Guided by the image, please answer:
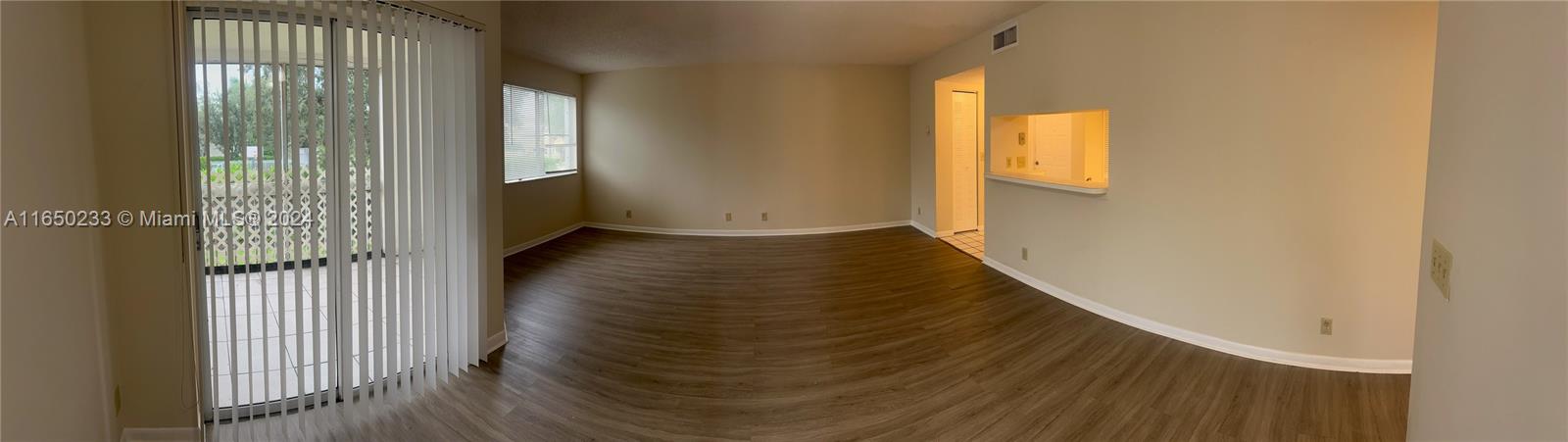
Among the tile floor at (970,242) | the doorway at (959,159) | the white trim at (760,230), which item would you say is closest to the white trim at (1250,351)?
the tile floor at (970,242)

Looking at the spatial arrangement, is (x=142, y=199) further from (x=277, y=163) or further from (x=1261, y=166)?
(x=1261, y=166)

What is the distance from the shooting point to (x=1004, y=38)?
5062 millimetres

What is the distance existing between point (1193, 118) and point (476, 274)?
13.3 ft

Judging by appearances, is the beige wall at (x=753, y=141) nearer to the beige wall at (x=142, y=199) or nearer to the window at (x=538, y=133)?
the window at (x=538, y=133)

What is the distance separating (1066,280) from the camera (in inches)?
174

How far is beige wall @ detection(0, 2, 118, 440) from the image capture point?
57.5 inches

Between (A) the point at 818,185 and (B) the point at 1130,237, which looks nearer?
(B) the point at 1130,237

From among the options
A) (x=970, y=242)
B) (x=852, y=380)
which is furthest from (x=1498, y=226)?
(x=970, y=242)

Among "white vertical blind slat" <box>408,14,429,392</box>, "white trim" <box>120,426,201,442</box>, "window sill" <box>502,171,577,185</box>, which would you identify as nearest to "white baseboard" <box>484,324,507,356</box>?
"white vertical blind slat" <box>408,14,429,392</box>

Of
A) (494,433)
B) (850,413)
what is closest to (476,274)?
(494,433)

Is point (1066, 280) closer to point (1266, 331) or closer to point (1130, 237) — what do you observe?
point (1130, 237)

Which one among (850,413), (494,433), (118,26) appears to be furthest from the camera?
(850,413)

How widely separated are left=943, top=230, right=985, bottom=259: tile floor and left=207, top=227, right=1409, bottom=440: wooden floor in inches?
61.3

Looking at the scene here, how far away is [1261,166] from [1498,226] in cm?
247
